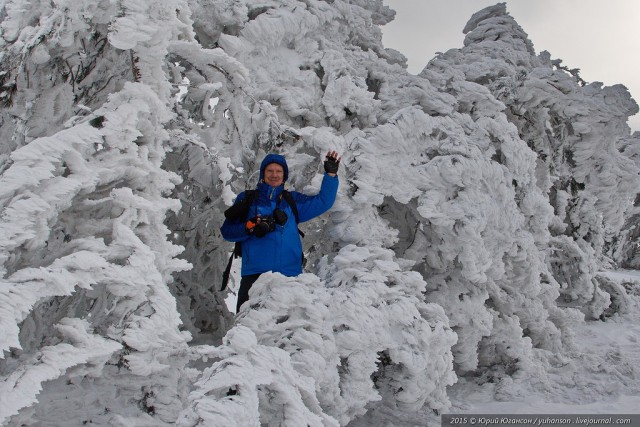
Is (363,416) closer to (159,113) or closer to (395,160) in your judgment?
(395,160)

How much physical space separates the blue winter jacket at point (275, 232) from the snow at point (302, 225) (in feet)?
0.80

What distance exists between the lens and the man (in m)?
3.79

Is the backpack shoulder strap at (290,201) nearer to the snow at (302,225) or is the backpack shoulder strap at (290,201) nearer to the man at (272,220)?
the man at (272,220)

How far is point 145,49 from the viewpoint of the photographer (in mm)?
3020

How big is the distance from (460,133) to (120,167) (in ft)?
10.7

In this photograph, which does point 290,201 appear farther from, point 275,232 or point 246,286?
point 246,286

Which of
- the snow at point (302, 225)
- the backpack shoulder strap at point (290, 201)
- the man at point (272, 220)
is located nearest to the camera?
the snow at point (302, 225)

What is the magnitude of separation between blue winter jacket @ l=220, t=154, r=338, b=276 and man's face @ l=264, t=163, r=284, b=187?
30 mm

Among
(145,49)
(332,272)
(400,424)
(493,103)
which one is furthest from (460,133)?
(145,49)

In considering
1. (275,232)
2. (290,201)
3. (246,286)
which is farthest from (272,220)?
(246,286)

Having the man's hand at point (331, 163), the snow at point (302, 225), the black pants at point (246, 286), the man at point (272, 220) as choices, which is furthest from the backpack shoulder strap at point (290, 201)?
the black pants at point (246, 286)

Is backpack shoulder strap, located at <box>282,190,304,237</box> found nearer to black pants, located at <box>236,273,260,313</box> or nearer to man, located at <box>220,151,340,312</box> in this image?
man, located at <box>220,151,340,312</box>

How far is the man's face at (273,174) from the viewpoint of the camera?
388cm

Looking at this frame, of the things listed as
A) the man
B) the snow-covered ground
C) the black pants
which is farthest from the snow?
the black pants
